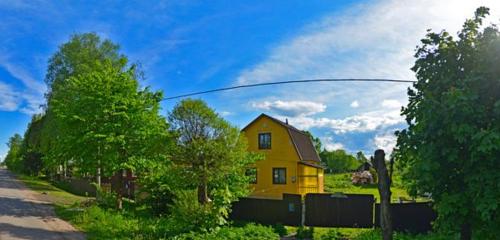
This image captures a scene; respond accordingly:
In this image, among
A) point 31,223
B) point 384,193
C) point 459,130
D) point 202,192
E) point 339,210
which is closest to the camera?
point 459,130

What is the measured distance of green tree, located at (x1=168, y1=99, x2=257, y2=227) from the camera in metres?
14.1

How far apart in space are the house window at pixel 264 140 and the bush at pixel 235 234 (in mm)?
15545

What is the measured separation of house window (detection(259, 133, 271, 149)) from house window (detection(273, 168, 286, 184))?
5.92ft

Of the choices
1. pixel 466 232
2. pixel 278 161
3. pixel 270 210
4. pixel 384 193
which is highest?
pixel 384 193

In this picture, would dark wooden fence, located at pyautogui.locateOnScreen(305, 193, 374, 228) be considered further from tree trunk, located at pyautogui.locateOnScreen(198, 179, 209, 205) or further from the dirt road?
the dirt road

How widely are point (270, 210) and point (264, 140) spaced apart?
13.3 metres

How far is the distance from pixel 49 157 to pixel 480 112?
17.5m

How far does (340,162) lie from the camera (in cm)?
7262

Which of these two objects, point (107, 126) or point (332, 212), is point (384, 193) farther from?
point (107, 126)

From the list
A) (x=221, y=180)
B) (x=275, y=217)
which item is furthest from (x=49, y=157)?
(x=275, y=217)

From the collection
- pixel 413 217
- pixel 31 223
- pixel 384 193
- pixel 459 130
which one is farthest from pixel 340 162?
pixel 459 130

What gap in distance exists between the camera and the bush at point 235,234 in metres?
12.1

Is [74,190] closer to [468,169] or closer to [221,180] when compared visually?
[221,180]

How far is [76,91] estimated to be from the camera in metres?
17.1
